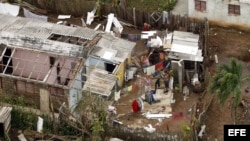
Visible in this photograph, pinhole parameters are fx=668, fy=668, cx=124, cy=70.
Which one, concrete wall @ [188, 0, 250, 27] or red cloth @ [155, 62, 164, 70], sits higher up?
concrete wall @ [188, 0, 250, 27]

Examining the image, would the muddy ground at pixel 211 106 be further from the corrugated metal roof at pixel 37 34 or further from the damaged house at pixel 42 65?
the corrugated metal roof at pixel 37 34

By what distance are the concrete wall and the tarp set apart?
9751 mm

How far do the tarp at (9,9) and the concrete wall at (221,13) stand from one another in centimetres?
975

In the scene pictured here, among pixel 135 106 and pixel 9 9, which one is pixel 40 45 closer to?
pixel 135 106

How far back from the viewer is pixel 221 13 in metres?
36.2

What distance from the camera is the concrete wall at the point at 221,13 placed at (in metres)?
35.6

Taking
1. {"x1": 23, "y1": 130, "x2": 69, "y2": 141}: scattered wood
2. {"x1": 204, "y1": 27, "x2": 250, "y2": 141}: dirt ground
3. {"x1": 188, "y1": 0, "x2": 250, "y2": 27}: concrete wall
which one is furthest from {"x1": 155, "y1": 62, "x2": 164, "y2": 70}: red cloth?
{"x1": 23, "y1": 130, "x2": 69, "y2": 141}: scattered wood

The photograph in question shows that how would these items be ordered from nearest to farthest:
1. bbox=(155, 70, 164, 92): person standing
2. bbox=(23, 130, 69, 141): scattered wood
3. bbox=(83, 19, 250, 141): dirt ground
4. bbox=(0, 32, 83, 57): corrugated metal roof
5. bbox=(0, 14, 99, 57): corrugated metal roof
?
→ 1. bbox=(23, 130, 69, 141): scattered wood
2. bbox=(83, 19, 250, 141): dirt ground
3. bbox=(0, 32, 83, 57): corrugated metal roof
4. bbox=(0, 14, 99, 57): corrugated metal roof
5. bbox=(155, 70, 164, 92): person standing

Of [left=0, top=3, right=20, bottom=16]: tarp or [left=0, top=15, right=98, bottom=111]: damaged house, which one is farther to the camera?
[left=0, top=3, right=20, bottom=16]: tarp

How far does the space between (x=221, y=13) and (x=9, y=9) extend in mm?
11897

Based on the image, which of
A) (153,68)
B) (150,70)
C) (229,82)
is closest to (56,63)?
(150,70)

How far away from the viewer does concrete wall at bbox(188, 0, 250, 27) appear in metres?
35.6

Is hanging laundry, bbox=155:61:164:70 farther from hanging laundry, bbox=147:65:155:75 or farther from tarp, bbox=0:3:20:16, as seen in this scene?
tarp, bbox=0:3:20:16

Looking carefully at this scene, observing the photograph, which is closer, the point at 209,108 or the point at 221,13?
the point at 209,108
